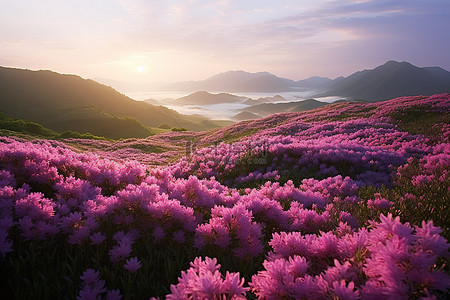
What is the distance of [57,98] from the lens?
145m

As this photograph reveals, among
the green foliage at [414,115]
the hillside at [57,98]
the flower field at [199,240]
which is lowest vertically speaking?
the flower field at [199,240]

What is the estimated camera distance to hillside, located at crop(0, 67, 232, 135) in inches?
4532

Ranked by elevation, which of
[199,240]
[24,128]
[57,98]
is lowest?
[199,240]

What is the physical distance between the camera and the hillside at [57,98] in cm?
11512

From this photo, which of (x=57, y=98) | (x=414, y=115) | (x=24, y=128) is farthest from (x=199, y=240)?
(x=57, y=98)

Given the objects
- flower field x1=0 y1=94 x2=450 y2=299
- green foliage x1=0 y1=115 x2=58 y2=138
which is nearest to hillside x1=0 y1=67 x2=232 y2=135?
green foliage x1=0 y1=115 x2=58 y2=138

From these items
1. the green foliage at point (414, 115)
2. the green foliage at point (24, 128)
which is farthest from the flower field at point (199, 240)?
the green foliage at point (24, 128)

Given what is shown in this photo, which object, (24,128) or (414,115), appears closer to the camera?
(414,115)

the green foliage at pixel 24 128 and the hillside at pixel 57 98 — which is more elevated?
the hillside at pixel 57 98

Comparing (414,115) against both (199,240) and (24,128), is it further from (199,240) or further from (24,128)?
(24,128)

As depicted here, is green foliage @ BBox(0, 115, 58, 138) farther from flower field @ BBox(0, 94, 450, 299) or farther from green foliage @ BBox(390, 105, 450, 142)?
green foliage @ BBox(390, 105, 450, 142)

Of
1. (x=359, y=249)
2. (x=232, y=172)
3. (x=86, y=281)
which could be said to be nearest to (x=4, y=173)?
(x=86, y=281)

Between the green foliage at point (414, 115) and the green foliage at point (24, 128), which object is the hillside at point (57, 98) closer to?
the green foliage at point (24, 128)

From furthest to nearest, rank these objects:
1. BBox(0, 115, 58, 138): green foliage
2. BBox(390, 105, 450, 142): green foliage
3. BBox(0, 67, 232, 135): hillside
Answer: BBox(0, 67, 232, 135): hillside → BBox(0, 115, 58, 138): green foliage → BBox(390, 105, 450, 142): green foliage
